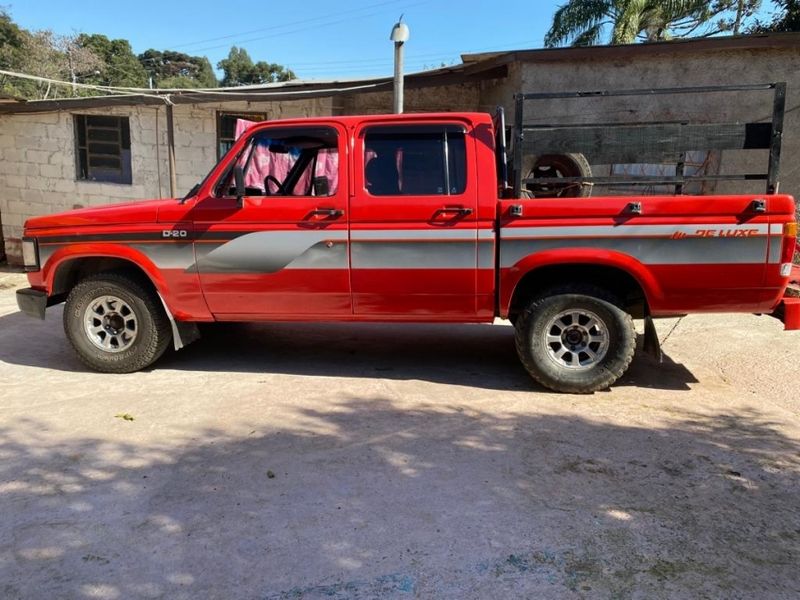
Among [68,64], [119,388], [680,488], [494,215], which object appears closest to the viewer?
[680,488]

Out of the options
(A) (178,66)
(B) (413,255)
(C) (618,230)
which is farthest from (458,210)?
(A) (178,66)

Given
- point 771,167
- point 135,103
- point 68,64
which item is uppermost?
point 68,64

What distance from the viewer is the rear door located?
4.60 m

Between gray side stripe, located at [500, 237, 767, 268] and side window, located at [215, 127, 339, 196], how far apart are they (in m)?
1.51

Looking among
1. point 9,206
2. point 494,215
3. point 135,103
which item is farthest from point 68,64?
point 494,215

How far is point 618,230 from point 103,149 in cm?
1120

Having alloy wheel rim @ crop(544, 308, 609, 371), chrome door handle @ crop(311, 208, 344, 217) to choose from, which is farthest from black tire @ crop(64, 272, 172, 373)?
alloy wheel rim @ crop(544, 308, 609, 371)

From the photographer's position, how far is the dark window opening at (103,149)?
12.2m

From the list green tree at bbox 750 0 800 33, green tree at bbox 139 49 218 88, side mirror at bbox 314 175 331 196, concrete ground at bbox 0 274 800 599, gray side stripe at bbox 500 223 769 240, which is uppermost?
green tree at bbox 139 49 218 88

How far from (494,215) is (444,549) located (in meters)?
2.56

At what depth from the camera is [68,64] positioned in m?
38.4

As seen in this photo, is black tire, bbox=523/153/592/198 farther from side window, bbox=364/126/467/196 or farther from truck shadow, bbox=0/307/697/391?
truck shadow, bbox=0/307/697/391

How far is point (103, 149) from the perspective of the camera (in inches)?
486

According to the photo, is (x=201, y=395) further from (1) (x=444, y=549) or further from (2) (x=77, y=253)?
(1) (x=444, y=549)
